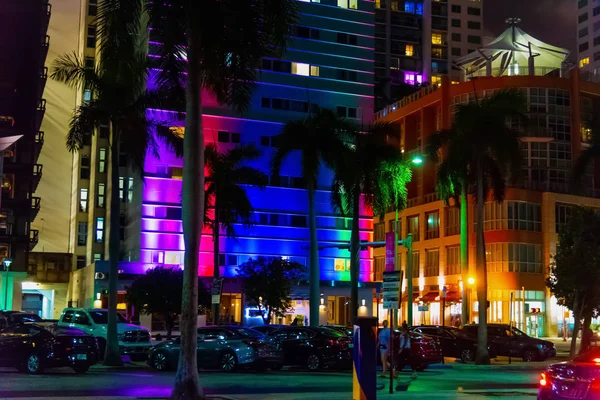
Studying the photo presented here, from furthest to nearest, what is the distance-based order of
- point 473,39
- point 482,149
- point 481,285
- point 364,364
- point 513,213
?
1. point 473,39
2. point 513,213
3. point 482,149
4. point 481,285
5. point 364,364

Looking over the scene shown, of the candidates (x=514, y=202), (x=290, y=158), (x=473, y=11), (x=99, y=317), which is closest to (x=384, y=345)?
(x=99, y=317)

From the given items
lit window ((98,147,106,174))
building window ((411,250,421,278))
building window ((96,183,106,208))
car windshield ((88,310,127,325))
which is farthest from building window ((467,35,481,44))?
car windshield ((88,310,127,325))

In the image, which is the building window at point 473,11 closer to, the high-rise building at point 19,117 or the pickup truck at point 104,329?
the high-rise building at point 19,117

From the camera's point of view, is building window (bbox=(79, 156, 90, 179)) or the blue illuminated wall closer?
the blue illuminated wall

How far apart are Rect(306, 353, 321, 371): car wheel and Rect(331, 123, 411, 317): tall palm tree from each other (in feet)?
38.5

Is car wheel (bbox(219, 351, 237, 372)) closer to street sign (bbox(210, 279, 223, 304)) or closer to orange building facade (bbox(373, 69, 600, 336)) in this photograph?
street sign (bbox(210, 279, 223, 304))

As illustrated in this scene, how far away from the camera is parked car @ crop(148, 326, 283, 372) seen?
2680 cm

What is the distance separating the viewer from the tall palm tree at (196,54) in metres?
16.7

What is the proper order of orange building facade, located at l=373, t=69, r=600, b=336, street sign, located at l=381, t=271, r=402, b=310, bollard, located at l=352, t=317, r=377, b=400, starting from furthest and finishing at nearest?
orange building facade, located at l=373, t=69, r=600, b=336
street sign, located at l=381, t=271, r=402, b=310
bollard, located at l=352, t=317, r=377, b=400

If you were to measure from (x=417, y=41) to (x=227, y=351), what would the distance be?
128 m

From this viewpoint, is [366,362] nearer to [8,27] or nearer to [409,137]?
[8,27]

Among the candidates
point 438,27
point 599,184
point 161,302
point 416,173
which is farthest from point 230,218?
point 438,27

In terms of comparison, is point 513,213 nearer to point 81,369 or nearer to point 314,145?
point 314,145

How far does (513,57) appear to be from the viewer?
94.4m
